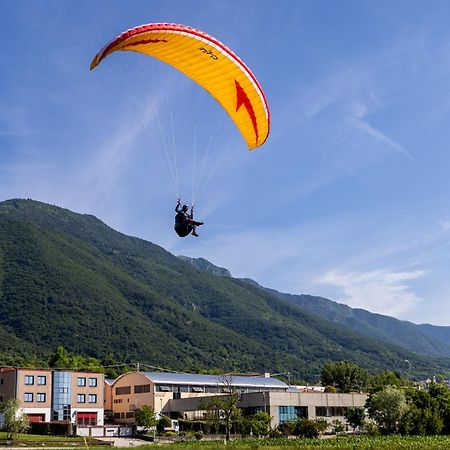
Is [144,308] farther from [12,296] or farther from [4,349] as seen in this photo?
[4,349]

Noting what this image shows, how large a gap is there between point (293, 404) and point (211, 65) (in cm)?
4093

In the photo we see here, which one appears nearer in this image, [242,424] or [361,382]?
[242,424]

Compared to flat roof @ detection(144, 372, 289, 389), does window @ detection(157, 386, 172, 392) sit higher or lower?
lower

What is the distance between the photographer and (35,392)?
58.3 m

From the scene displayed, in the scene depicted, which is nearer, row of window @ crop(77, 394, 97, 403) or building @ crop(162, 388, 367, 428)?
building @ crop(162, 388, 367, 428)

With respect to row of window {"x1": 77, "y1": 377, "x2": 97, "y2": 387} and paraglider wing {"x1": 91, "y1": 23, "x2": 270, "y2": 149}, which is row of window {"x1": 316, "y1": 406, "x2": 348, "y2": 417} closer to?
row of window {"x1": 77, "y1": 377, "x2": 97, "y2": 387}

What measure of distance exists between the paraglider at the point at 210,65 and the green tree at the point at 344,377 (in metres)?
78.7

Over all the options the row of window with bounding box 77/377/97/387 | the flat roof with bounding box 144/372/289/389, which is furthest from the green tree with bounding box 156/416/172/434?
the row of window with bounding box 77/377/97/387

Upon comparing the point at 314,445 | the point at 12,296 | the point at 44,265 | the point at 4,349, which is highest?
the point at 44,265

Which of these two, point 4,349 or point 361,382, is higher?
point 4,349

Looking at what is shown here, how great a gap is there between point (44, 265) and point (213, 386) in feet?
401

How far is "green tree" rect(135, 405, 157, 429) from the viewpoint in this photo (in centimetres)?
5728

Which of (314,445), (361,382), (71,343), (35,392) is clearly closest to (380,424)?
(314,445)

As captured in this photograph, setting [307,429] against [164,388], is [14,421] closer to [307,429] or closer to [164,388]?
[307,429]
